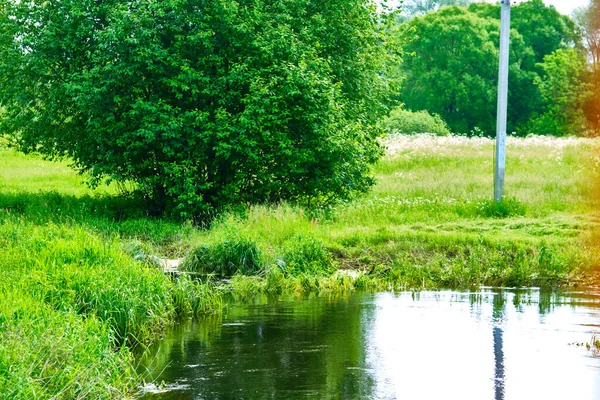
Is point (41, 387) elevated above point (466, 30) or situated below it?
below


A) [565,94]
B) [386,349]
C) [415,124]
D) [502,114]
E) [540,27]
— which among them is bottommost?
[386,349]

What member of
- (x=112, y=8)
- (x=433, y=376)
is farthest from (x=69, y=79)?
(x=433, y=376)

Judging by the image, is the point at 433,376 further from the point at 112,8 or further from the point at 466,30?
the point at 466,30

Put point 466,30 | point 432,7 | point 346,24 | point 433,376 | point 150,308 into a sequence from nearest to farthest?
point 433,376 < point 150,308 < point 346,24 < point 466,30 < point 432,7

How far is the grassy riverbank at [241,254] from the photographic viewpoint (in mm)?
8874

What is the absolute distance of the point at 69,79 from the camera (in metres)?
21.6

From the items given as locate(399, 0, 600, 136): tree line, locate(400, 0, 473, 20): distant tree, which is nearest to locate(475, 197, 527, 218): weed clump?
locate(399, 0, 600, 136): tree line

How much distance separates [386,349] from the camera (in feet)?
35.5

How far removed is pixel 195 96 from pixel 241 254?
5.82 m

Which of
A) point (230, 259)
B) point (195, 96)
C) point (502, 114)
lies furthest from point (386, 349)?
point (502, 114)

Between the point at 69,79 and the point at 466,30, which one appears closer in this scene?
the point at 69,79

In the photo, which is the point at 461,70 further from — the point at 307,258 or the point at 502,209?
the point at 307,258

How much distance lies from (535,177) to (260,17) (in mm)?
10771

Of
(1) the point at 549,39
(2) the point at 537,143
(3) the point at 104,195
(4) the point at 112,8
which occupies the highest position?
(1) the point at 549,39
